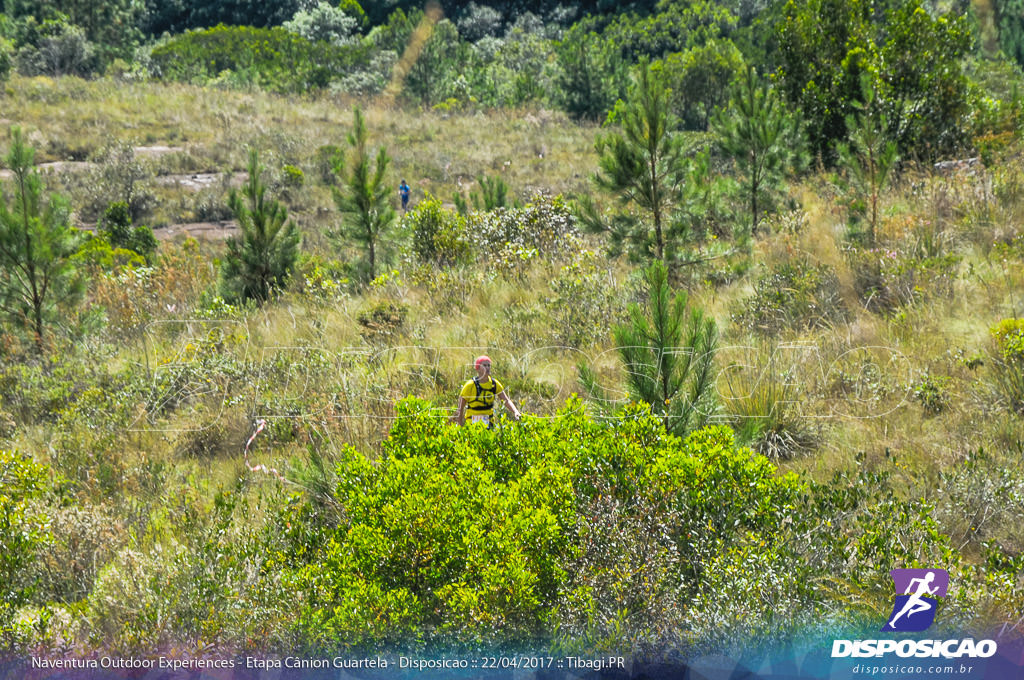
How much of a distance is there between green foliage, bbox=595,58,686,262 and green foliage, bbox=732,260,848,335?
1.23 meters

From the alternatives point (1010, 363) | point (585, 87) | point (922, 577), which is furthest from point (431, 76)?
point (922, 577)

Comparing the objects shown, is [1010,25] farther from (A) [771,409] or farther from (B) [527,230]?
(A) [771,409]

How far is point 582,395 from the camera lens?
5.79 meters

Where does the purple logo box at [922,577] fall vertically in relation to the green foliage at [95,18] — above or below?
below

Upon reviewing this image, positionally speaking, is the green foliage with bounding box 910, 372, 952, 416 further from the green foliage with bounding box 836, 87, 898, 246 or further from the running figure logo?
the green foliage with bounding box 836, 87, 898, 246

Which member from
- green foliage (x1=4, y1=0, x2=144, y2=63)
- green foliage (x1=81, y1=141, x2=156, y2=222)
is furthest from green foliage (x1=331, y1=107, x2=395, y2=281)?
green foliage (x1=4, y1=0, x2=144, y2=63)

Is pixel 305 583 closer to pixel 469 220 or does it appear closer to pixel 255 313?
pixel 255 313

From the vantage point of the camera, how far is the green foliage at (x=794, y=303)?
21.6 ft

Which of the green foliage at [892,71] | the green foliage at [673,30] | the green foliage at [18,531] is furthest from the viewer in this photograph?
the green foliage at [673,30]

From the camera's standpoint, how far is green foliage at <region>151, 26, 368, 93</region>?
4112cm

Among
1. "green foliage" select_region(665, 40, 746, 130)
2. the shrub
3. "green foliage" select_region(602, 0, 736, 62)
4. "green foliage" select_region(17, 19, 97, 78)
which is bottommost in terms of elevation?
the shrub

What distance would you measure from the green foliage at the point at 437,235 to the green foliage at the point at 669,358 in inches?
262

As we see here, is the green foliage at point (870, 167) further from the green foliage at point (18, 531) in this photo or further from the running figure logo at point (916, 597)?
the green foliage at point (18, 531)

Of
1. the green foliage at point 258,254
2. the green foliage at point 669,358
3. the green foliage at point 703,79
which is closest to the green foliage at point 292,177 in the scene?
the green foliage at point 258,254
